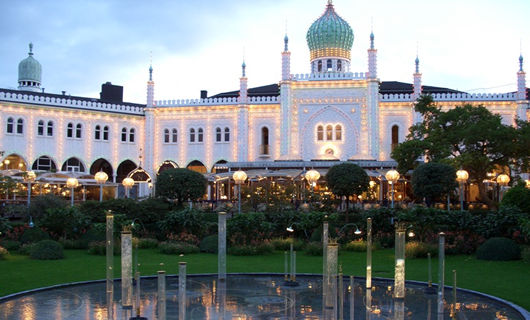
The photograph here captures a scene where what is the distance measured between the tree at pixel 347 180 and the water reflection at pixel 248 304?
1262cm

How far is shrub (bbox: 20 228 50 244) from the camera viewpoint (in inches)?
1022

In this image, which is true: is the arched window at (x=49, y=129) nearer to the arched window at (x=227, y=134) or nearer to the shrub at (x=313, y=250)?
the arched window at (x=227, y=134)

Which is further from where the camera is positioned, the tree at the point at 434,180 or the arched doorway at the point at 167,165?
the arched doorway at the point at 167,165

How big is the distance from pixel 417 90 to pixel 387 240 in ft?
73.4

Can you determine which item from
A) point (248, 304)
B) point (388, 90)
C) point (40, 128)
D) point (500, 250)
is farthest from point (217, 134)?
point (248, 304)

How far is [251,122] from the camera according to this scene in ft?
160

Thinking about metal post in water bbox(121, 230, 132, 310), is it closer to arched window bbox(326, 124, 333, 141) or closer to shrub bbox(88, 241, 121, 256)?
shrub bbox(88, 241, 121, 256)

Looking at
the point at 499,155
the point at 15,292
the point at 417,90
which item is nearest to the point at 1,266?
the point at 15,292

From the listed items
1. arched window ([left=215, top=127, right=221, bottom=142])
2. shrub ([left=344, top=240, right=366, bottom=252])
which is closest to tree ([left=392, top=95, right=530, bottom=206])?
shrub ([left=344, top=240, right=366, bottom=252])

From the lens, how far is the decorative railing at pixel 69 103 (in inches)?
1802

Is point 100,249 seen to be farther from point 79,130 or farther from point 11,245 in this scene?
point 79,130

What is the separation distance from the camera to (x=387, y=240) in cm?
2689

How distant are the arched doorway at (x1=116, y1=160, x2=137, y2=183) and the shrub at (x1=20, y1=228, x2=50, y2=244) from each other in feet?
84.0

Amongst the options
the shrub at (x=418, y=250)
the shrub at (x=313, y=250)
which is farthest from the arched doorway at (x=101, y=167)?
the shrub at (x=418, y=250)
